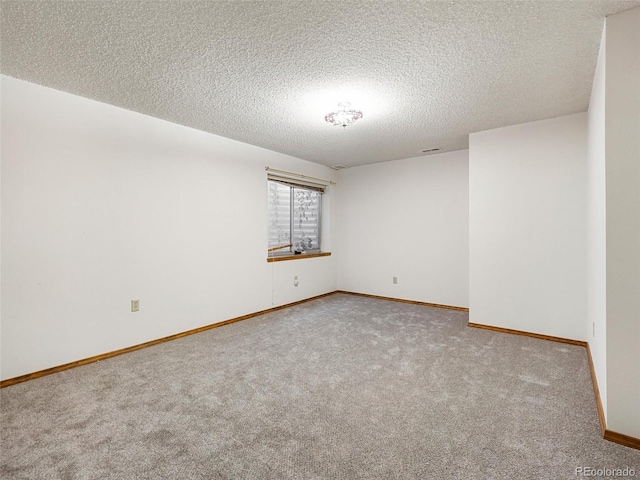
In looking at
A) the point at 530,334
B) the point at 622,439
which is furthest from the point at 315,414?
the point at 530,334

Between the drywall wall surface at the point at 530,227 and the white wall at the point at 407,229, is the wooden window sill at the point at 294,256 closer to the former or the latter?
the white wall at the point at 407,229

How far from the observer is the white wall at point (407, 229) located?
461cm

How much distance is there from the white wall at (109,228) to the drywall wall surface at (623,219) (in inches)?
141

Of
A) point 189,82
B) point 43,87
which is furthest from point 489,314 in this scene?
point 43,87

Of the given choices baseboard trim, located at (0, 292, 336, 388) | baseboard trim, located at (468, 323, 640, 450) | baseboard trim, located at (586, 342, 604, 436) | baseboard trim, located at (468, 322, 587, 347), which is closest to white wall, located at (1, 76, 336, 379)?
baseboard trim, located at (0, 292, 336, 388)

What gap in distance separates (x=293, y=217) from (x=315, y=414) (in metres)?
3.63

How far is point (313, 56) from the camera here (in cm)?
209

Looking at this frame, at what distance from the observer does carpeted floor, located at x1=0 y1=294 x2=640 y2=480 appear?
1.50 m

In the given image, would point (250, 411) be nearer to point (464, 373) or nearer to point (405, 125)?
point (464, 373)

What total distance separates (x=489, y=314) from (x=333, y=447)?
2.79 m

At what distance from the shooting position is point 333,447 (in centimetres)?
162

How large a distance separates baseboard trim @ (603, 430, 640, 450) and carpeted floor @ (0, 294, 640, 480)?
4cm

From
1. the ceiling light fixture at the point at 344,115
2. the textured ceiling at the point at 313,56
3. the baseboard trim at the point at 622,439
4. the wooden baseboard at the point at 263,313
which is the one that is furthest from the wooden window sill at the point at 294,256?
the baseboard trim at the point at 622,439

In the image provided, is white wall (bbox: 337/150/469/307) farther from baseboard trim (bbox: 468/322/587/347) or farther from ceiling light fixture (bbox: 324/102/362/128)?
ceiling light fixture (bbox: 324/102/362/128)
